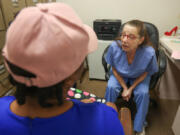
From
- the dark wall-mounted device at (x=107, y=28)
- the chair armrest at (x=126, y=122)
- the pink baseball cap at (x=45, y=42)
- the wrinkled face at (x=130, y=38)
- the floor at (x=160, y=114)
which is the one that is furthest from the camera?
the dark wall-mounted device at (x=107, y=28)

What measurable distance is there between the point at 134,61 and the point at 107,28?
91 cm

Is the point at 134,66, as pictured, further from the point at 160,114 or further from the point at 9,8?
the point at 9,8

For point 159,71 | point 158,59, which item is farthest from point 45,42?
point 158,59

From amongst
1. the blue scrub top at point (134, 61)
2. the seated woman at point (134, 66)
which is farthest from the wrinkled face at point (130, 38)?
the blue scrub top at point (134, 61)

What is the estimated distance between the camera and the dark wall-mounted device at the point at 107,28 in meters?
2.15

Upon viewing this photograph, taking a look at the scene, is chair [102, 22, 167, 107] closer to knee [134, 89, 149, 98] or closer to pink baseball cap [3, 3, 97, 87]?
knee [134, 89, 149, 98]

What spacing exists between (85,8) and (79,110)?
2.21 metres

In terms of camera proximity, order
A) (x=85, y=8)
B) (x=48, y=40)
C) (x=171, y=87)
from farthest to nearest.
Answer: (x=85, y=8)
(x=171, y=87)
(x=48, y=40)

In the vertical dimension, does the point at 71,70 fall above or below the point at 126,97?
above

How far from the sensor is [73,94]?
1.16 metres

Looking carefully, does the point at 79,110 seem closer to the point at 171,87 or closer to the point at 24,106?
the point at 24,106

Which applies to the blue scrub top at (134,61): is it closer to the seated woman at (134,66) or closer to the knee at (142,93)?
the seated woman at (134,66)

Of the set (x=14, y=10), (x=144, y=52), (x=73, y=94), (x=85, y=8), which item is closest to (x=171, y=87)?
(x=144, y=52)

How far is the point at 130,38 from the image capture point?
133 cm
